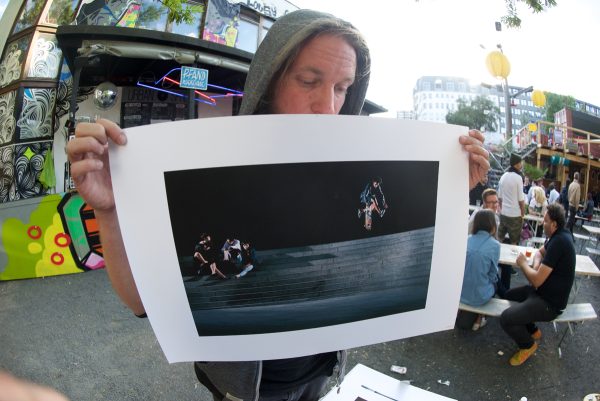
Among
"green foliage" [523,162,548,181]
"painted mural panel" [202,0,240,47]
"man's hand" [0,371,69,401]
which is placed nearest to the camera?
"man's hand" [0,371,69,401]

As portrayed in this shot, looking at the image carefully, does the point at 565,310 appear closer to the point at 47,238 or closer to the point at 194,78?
the point at 194,78

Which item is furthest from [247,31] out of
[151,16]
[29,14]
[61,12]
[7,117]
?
[7,117]

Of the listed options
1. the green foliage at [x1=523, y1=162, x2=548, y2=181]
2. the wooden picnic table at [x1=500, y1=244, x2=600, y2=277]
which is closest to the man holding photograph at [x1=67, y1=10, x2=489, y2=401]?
the wooden picnic table at [x1=500, y1=244, x2=600, y2=277]

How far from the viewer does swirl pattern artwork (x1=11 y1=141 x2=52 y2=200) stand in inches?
198

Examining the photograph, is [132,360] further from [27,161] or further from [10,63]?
[10,63]

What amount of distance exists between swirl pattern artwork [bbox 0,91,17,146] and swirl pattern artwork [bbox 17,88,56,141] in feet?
0.32

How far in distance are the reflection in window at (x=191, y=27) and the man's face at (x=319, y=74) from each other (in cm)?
733

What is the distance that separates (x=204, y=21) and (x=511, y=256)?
Result: 299 inches

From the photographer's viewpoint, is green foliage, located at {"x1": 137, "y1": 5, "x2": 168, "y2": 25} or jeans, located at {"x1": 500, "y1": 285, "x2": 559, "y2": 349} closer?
jeans, located at {"x1": 500, "y1": 285, "x2": 559, "y2": 349}

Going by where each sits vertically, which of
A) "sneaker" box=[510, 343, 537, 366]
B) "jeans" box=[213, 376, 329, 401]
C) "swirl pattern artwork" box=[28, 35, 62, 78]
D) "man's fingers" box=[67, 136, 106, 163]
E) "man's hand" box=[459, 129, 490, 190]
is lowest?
"sneaker" box=[510, 343, 537, 366]

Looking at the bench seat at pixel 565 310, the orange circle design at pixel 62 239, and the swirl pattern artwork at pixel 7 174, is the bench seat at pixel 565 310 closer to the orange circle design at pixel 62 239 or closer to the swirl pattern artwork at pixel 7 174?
the orange circle design at pixel 62 239

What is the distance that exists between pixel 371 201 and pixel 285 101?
14.4 inches

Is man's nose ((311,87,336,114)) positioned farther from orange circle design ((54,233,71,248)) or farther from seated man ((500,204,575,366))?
orange circle design ((54,233,71,248))

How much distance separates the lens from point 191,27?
282 inches
